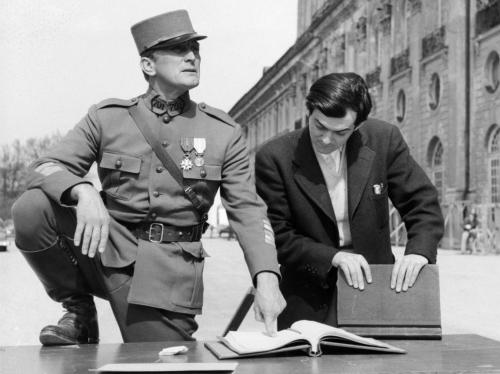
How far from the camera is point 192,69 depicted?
11.9 ft

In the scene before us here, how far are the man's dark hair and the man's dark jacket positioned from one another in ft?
1.23

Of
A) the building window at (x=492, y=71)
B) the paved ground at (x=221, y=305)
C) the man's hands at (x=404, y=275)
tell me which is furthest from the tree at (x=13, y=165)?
the man's hands at (x=404, y=275)

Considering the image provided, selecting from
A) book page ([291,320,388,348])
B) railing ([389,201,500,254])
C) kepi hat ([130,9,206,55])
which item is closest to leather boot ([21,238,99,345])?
kepi hat ([130,9,206,55])

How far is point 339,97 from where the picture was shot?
11.9ft

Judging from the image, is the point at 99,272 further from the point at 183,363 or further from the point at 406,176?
the point at 406,176

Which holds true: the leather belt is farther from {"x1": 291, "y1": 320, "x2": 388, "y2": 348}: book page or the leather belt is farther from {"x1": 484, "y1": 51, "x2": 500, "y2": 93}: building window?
{"x1": 484, "y1": 51, "x2": 500, "y2": 93}: building window

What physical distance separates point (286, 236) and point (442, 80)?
76.8 ft

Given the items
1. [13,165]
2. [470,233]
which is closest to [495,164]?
[470,233]

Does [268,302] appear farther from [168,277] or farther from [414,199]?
[414,199]

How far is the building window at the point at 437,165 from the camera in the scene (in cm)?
2670

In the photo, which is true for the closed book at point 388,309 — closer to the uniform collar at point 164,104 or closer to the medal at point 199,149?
the medal at point 199,149

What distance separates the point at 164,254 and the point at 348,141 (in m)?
1.16

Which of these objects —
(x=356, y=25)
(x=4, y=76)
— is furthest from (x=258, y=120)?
(x=4, y=76)

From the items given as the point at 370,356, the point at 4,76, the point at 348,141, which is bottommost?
the point at 370,356
